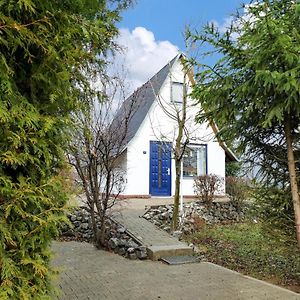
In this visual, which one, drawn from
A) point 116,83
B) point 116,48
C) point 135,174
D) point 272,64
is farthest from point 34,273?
point 135,174

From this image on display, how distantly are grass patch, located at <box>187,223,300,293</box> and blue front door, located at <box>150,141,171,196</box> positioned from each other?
539cm

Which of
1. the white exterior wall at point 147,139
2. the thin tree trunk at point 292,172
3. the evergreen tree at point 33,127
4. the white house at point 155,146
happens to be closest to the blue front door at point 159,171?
the white house at point 155,146

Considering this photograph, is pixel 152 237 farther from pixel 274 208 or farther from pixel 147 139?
pixel 147 139

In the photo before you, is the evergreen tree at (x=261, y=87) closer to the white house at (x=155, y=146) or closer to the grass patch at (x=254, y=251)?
the grass patch at (x=254, y=251)

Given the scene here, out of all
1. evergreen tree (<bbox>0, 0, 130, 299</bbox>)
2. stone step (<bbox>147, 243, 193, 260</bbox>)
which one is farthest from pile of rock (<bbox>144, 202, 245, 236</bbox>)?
evergreen tree (<bbox>0, 0, 130, 299</bbox>)

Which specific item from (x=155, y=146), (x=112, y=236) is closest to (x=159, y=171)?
(x=155, y=146)

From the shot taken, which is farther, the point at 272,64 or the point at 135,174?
the point at 135,174

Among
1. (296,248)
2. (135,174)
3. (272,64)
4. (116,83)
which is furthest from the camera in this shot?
(135,174)

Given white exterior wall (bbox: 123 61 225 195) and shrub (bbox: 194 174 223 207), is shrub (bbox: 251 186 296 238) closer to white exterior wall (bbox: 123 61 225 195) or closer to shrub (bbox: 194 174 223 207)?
shrub (bbox: 194 174 223 207)

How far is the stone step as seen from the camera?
302 inches

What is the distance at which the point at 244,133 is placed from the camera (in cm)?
602

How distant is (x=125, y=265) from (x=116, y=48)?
440cm

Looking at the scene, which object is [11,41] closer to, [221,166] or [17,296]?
[17,296]

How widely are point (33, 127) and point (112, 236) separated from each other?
6.88 metres
